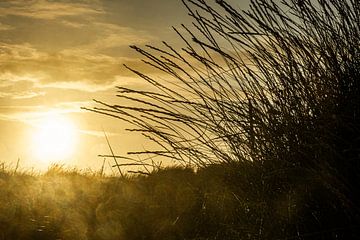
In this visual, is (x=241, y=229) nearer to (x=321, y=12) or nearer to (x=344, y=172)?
(x=344, y=172)

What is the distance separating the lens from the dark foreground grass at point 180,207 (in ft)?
5.60

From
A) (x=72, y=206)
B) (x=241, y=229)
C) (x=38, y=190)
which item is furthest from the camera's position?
(x=38, y=190)

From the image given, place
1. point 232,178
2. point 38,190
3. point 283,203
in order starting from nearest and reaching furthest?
point 283,203, point 232,178, point 38,190

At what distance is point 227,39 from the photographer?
6.43 feet

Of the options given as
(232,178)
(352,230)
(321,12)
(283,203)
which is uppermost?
(321,12)

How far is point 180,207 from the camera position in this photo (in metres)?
2.90

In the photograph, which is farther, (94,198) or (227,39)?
(94,198)

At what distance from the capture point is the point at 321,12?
1.90 meters

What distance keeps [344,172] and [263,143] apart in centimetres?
39

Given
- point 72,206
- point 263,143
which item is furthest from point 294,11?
point 72,206

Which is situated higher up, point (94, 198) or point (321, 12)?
point (321, 12)

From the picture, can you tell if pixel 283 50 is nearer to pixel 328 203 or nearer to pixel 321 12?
pixel 321 12

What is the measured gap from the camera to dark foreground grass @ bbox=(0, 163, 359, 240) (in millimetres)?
1706

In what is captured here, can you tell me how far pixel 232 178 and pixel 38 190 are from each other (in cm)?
179
